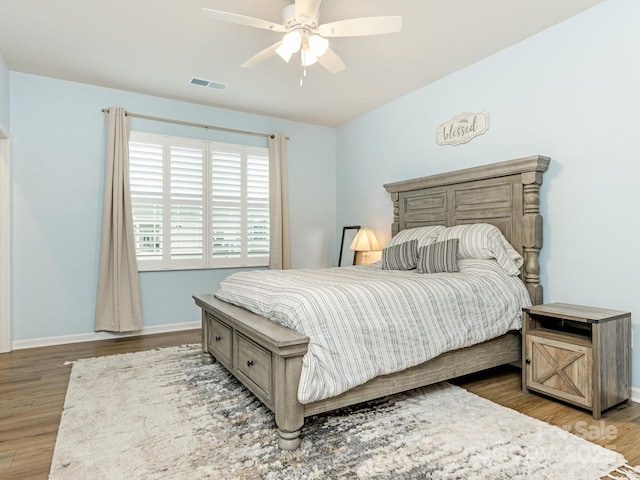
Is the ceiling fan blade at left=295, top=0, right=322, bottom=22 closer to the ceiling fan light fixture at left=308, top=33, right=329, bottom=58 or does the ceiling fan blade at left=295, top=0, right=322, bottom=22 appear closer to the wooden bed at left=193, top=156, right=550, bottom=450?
the ceiling fan light fixture at left=308, top=33, right=329, bottom=58

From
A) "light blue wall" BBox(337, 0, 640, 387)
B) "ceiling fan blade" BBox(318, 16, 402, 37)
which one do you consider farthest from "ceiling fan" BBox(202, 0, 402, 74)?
"light blue wall" BBox(337, 0, 640, 387)

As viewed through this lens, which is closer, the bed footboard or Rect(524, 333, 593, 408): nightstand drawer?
the bed footboard

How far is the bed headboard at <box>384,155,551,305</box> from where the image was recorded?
303 centimetres

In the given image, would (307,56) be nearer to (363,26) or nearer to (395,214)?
(363,26)

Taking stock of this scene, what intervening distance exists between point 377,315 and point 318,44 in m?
1.77

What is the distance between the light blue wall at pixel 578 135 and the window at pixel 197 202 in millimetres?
2481

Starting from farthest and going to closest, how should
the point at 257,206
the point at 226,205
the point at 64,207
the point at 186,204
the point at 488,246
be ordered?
the point at 257,206 < the point at 226,205 < the point at 186,204 < the point at 64,207 < the point at 488,246

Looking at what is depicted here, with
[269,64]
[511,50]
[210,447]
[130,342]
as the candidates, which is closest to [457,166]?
[511,50]

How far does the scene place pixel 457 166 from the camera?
12.6ft

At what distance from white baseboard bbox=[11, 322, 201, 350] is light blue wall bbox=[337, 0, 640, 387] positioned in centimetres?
350

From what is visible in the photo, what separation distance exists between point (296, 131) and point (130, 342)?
3311 mm

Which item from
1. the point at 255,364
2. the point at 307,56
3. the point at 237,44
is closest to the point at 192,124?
the point at 237,44

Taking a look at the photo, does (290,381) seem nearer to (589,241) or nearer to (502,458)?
(502,458)

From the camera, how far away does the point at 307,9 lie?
237cm
